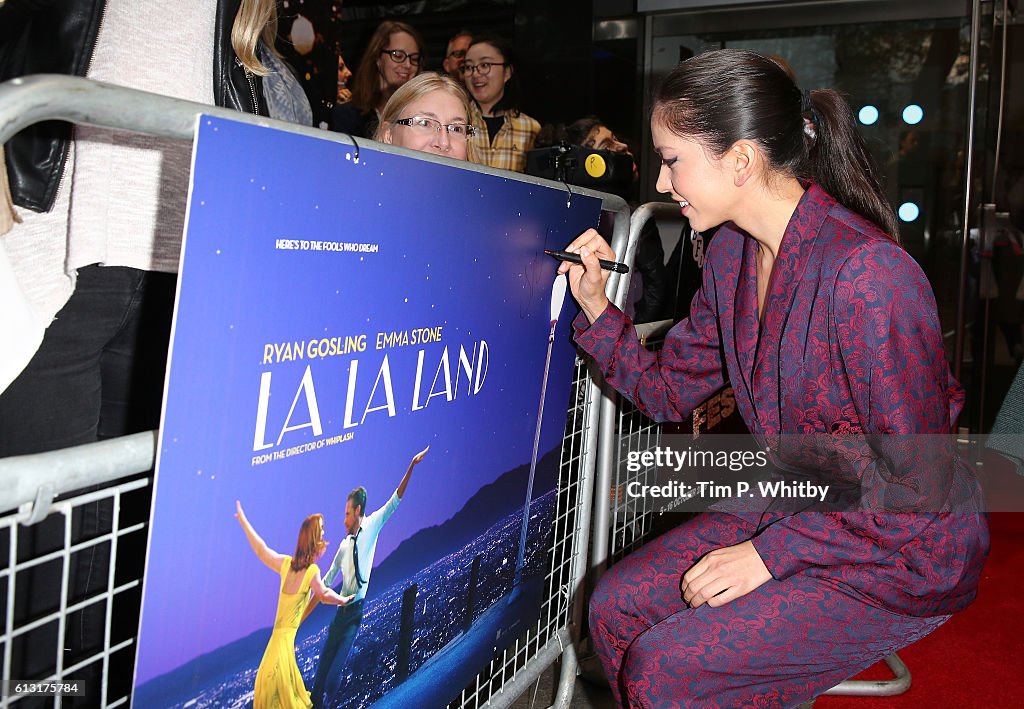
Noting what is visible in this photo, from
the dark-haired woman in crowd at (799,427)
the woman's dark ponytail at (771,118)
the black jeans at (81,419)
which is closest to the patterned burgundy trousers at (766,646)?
the dark-haired woman in crowd at (799,427)

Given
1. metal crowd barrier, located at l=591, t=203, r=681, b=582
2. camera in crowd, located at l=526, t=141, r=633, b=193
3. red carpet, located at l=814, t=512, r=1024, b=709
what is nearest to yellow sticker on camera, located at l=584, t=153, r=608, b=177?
camera in crowd, located at l=526, t=141, r=633, b=193

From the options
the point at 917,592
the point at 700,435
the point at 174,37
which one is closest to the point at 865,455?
the point at 917,592

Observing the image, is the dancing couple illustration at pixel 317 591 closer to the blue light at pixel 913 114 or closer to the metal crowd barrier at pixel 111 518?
the metal crowd barrier at pixel 111 518

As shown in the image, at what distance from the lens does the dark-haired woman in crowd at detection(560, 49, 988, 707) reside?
137 centimetres

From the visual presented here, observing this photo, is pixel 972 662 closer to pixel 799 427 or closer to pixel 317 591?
pixel 799 427

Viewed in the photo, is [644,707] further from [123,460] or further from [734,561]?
[123,460]

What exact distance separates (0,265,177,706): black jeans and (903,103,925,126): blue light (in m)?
4.34

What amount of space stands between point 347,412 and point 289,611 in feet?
0.77

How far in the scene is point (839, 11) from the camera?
4785 millimetres

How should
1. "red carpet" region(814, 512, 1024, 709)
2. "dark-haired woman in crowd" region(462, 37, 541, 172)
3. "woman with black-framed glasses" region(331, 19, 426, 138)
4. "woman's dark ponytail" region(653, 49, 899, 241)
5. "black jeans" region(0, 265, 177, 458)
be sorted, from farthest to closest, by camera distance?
"dark-haired woman in crowd" region(462, 37, 541, 172), "woman with black-framed glasses" region(331, 19, 426, 138), "red carpet" region(814, 512, 1024, 709), "woman's dark ponytail" region(653, 49, 899, 241), "black jeans" region(0, 265, 177, 458)

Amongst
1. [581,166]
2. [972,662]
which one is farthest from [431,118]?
[972,662]

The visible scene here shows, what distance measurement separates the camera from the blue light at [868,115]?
15.9 feet

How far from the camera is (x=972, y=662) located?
2.43 m

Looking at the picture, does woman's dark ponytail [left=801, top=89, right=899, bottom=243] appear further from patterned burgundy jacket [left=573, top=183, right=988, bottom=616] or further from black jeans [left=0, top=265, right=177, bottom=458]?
black jeans [left=0, top=265, right=177, bottom=458]
